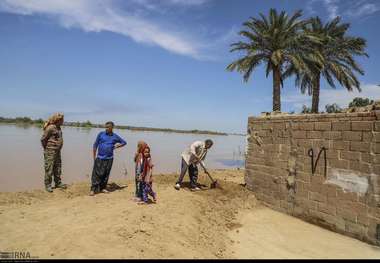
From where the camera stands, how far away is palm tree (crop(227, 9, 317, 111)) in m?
17.7

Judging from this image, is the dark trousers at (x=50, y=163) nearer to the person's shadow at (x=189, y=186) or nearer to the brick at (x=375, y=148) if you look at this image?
the person's shadow at (x=189, y=186)

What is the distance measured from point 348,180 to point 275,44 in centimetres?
1300

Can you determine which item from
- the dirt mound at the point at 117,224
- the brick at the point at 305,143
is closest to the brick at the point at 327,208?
the brick at the point at 305,143

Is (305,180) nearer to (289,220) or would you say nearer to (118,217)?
(289,220)

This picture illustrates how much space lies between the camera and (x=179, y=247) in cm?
504

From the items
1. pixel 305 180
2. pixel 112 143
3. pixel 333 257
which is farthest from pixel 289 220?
pixel 112 143

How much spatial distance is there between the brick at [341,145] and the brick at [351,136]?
8cm

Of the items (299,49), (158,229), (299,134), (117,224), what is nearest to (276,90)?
(299,49)

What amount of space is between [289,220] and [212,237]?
2374 mm

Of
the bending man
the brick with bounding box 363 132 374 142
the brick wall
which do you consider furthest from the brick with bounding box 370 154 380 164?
the bending man

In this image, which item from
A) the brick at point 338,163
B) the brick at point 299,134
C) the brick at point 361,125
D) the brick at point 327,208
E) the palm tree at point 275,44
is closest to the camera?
the brick at point 361,125

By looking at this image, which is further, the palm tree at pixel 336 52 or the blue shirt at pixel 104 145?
the palm tree at pixel 336 52

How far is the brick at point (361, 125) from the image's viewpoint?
241 inches

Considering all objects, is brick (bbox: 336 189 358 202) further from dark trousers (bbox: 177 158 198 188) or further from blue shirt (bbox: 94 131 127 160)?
blue shirt (bbox: 94 131 127 160)
